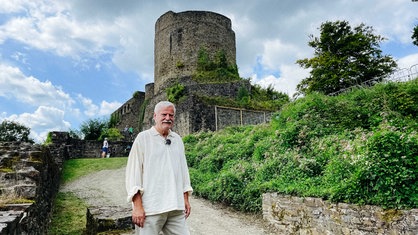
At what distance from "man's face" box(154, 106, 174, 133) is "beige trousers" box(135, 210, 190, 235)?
30.4 inches

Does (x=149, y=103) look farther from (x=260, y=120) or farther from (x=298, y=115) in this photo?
(x=298, y=115)

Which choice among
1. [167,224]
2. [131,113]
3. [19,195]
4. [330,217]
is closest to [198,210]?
[330,217]

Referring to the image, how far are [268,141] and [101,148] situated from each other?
599 inches

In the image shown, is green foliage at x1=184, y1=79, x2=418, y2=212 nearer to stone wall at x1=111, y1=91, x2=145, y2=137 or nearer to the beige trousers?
the beige trousers

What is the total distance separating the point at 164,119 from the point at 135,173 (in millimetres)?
567

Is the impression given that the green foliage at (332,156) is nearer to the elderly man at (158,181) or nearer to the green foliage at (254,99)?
the elderly man at (158,181)

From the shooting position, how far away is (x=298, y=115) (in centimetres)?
1022

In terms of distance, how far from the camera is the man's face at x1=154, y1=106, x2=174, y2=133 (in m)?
3.03

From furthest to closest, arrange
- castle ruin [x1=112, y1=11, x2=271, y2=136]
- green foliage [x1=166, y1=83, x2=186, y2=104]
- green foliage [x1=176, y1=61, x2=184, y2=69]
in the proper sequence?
green foliage [x1=176, y1=61, x2=184, y2=69], castle ruin [x1=112, y1=11, x2=271, y2=136], green foliage [x1=166, y1=83, x2=186, y2=104]

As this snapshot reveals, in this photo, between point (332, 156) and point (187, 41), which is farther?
point (187, 41)

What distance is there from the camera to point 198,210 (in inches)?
333

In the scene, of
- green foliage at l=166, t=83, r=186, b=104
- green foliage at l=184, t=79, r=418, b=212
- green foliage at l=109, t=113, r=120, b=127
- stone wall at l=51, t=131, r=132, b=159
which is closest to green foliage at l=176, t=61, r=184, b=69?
green foliage at l=166, t=83, r=186, b=104

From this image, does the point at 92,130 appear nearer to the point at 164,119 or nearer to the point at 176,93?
the point at 176,93

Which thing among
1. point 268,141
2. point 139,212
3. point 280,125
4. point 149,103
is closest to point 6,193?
point 139,212
